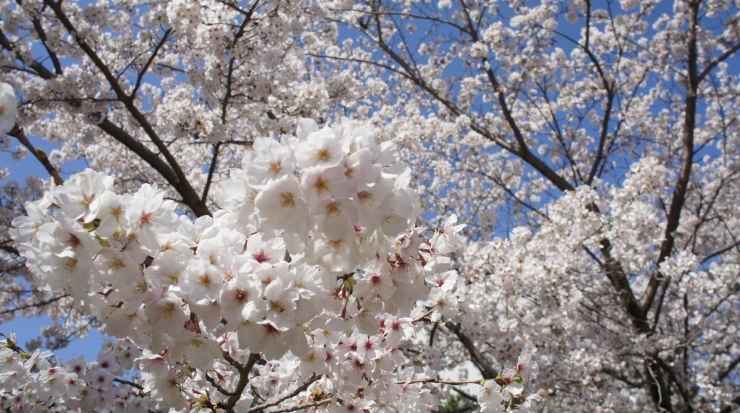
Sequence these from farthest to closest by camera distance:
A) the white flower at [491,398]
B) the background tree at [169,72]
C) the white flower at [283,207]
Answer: the background tree at [169,72] < the white flower at [491,398] < the white flower at [283,207]

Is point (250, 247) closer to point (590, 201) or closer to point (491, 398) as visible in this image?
point (491, 398)

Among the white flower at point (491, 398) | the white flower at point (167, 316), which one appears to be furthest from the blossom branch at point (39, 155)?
the white flower at point (491, 398)

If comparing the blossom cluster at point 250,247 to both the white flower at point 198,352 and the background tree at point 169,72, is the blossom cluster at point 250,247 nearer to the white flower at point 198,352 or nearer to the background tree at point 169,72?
the white flower at point 198,352

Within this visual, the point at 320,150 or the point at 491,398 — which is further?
the point at 491,398

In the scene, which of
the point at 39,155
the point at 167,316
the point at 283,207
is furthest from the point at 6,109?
the point at 283,207

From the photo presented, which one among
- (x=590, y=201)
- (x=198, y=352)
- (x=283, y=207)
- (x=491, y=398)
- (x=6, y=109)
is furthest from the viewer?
(x=590, y=201)

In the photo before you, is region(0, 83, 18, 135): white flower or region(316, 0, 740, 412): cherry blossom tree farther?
region(316, 0, 740, 412): cherry blossom tree

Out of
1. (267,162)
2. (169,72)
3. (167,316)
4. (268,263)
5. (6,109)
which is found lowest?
(167,316)

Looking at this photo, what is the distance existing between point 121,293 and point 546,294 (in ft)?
19.5

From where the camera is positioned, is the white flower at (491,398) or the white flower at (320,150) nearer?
the white flower at (320,150)

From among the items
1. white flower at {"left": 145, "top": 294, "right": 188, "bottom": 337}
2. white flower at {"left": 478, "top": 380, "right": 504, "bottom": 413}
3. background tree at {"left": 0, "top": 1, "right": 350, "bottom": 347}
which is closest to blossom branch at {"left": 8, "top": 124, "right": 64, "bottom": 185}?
white flower at {"left": 145, "top": 294, "right": 188, "bottom": 337}

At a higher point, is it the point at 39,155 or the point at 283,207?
the point at 39,155

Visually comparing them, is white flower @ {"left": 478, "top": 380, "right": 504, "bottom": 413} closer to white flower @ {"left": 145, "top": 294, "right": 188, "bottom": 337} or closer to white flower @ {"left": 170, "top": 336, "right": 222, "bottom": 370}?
white flower @ {"left": 170, "top": 336, "right": 222, "bottom": 370}

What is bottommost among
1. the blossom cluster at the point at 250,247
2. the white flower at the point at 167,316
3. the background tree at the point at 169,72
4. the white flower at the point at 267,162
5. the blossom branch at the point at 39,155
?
the white flower at the point at 167,316
